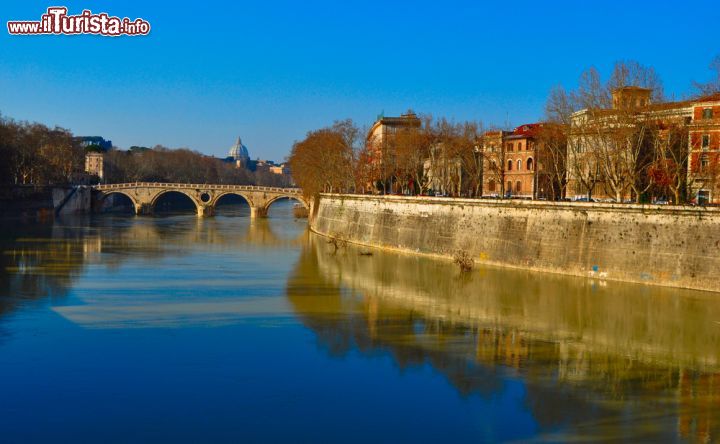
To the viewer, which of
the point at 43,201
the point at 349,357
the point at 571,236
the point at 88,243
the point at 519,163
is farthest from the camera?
the point at 43,201

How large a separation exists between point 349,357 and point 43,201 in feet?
190

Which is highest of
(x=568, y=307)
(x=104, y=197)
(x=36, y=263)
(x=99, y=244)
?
(x=104, y=197)

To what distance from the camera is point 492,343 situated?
1894 centimetres

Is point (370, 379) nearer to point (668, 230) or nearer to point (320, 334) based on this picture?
point (320, 334)

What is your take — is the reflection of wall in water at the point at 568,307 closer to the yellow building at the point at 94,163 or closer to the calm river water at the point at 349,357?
the calm river water at the point at 349,357

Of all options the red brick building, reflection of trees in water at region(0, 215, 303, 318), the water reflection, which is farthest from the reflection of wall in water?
the red brick building

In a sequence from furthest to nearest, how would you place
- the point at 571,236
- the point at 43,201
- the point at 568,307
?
the point at 43,201, the point at 571,236, the point at 568,307

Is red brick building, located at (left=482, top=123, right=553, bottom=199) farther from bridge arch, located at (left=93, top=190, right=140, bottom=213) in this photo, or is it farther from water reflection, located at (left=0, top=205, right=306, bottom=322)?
bridge arch, located at (left=93, top=190, right=140, bottom=213)

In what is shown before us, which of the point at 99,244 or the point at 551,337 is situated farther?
the point at 99,244

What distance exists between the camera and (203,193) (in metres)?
77.8

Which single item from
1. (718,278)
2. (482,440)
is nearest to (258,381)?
(482,440)

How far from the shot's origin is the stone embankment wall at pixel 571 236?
87.5 ft

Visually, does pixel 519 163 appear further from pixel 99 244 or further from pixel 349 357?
pixel 349 357

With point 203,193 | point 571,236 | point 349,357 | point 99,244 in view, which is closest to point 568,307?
point 571,236
